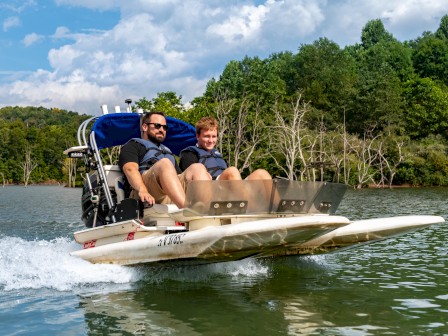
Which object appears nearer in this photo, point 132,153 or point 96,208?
point 132,153

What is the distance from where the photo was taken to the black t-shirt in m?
8.77

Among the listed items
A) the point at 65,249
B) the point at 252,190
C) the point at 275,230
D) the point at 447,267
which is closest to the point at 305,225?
the point at 275,230

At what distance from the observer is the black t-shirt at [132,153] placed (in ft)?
28.8

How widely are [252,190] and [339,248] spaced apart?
1.84 meters

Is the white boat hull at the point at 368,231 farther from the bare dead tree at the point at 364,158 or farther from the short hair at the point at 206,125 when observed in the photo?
the bare dead tree at the point at 364,158

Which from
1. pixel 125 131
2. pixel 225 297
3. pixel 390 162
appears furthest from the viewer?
pixel 390 162

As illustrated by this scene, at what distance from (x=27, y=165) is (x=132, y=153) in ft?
405

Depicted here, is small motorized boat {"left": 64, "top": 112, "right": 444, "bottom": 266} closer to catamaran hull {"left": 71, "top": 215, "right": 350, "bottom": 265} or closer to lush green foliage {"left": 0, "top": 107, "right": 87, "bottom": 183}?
catamaran hull {"left": 71, "top": 215, "right": 350, "bottom": 265}

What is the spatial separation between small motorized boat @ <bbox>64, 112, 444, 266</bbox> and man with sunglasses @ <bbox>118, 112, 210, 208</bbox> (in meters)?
0.23

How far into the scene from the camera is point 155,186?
8328 millimetres

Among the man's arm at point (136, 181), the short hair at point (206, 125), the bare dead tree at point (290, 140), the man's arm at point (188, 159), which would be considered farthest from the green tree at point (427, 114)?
the man's arm at point (136, 181)

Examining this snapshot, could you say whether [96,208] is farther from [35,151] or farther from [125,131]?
[35,151]

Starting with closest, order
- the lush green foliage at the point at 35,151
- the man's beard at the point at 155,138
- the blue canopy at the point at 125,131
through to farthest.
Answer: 1. the man's beard at the point at 155,138
2. the blue canopy at the point at 125,131
3. the lush green foliage at the point at 35,151

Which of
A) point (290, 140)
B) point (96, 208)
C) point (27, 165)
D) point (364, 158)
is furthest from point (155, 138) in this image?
point (27, 165)
